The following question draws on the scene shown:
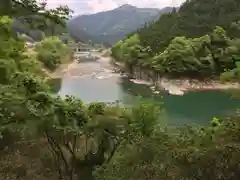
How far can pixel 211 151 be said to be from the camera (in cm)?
544

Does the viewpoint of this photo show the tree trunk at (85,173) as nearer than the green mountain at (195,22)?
Yes

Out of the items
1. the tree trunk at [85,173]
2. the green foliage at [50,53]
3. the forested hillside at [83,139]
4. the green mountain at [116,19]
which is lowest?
the green mountain at [116,19]

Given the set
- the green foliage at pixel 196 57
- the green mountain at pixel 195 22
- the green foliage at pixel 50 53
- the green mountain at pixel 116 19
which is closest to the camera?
the green foliage at pixel 196 57

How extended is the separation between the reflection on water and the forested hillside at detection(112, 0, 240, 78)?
2.86 meters

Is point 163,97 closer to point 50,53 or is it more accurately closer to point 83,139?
point 50,53

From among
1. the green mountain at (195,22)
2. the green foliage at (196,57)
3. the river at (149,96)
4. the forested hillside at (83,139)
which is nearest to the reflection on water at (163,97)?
the river at (149,96)

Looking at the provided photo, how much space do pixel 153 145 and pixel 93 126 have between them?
120 cm

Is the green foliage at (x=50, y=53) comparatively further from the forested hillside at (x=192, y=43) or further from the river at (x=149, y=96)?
the forested hillside at (x=192, y=43)

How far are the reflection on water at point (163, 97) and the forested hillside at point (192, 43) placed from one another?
2862 mm

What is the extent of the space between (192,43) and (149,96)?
9.58m

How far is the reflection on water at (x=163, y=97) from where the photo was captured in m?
21.3

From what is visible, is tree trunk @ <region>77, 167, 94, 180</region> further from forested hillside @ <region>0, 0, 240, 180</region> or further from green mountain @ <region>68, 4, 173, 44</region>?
green mountain @ <region>68, 4, 173, 44</region>

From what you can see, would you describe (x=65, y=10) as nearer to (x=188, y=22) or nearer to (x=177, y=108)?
(x=177, y=108)

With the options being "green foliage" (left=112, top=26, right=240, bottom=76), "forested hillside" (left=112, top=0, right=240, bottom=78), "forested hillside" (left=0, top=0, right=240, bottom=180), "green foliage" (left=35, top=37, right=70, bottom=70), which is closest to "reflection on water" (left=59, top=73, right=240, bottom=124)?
"green foliage" (left=112, top=26, right=240, bottom=76)
